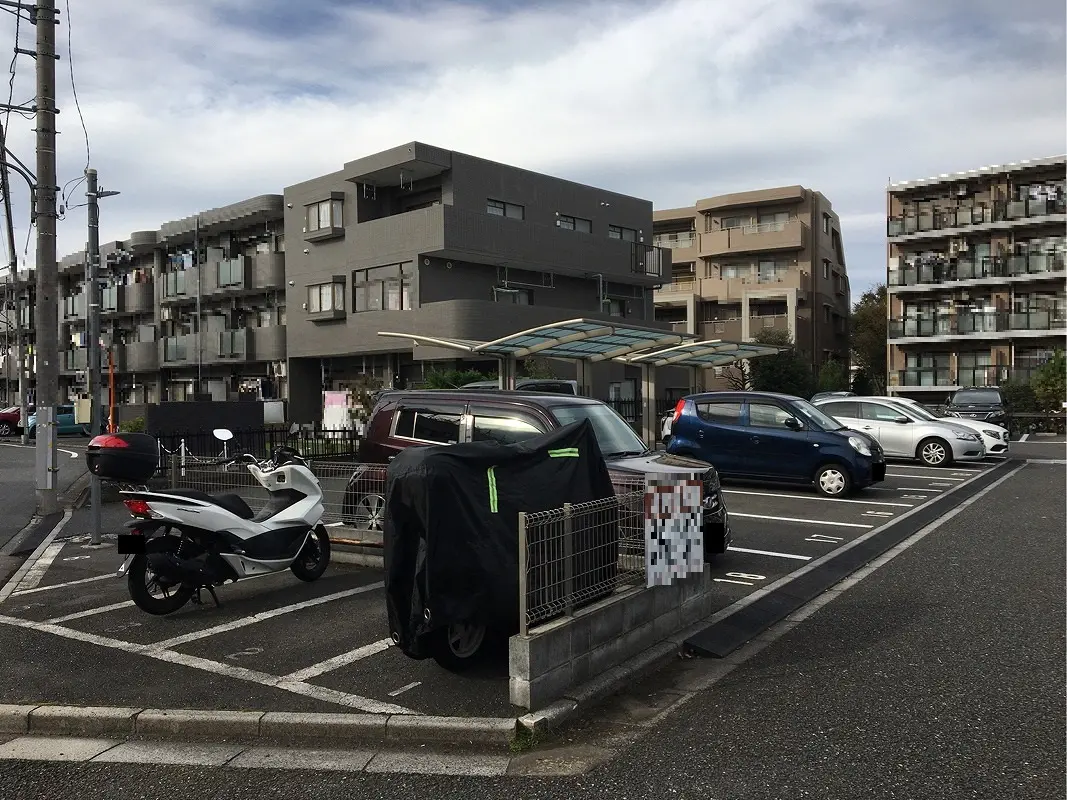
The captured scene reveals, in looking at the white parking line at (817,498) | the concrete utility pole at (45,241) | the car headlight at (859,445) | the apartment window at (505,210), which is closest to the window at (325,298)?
the apartment window at (505,210)

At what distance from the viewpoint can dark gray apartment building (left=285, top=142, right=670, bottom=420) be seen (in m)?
26.1

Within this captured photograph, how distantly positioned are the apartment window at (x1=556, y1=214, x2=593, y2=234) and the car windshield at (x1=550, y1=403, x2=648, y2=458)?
74.2ft

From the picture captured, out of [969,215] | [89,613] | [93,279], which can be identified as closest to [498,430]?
[89,613]

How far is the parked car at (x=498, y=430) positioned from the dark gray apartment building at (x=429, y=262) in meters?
16.7

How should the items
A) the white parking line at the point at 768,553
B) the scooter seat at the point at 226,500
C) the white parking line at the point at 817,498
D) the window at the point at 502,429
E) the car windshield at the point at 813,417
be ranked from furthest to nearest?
the car windshield at the point at 813,417 → the white parking line at the point at 817,498 → the white parking line at the point at 768,553 → the window at the point at 502,429 → the scooter seat at the point at 226,500

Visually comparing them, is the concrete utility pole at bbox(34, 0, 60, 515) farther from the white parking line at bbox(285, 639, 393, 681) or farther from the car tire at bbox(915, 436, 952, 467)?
A: the car tire at bbox(915, 436, 952, 467)

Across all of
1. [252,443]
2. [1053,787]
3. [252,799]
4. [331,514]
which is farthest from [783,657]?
[252,443]

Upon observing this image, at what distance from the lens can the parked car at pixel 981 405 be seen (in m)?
27.1

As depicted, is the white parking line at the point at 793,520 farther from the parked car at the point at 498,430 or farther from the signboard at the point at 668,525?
the signboard at the point at 668,525

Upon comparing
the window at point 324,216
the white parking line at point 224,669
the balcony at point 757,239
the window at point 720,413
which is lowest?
the white parking line at point 224,669

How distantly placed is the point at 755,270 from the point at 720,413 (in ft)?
107

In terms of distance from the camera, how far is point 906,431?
17.4 meters

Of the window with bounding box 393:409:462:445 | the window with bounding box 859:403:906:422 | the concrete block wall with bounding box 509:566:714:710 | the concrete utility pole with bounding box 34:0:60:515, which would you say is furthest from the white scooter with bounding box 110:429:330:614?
the window with bounding box 859:403:906:422

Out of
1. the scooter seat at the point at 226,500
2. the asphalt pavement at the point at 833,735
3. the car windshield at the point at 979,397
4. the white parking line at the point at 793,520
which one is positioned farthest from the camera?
the car windshield at the point at 979,397
